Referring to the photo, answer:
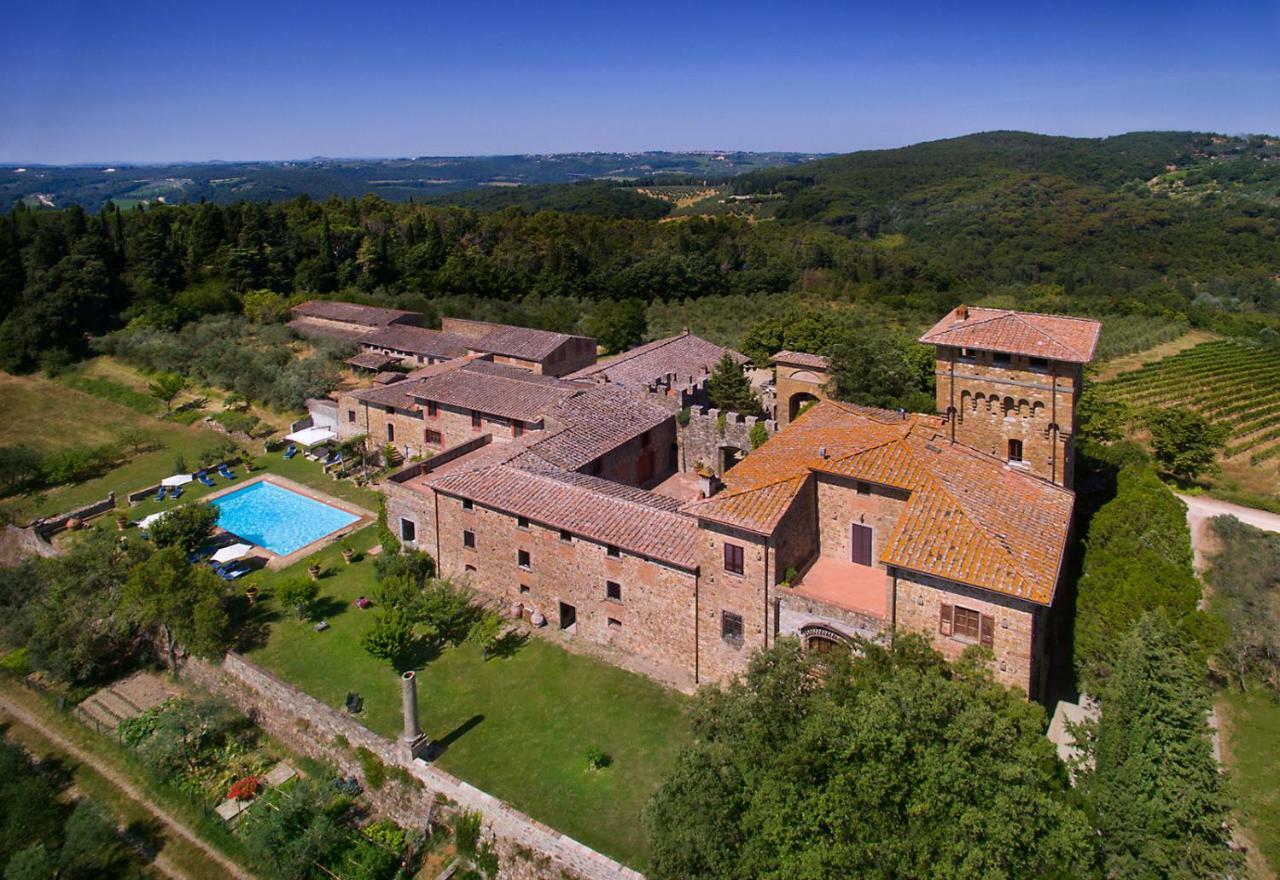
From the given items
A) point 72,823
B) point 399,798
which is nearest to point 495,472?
point 399,798

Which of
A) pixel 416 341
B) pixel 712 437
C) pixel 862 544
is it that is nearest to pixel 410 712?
pixel 862 544

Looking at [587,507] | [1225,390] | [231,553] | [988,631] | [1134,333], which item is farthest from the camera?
[1134,333]

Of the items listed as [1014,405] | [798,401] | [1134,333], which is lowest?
[1134,333]

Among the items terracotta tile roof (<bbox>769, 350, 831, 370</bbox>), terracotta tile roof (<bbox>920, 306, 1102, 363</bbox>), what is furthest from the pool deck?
terracotta tile roof (<bbox>920, 306, 1102, 363</bbox>)

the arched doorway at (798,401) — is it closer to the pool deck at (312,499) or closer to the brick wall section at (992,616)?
the pool deck at (312,499)

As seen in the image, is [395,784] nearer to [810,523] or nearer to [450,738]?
[450,738]

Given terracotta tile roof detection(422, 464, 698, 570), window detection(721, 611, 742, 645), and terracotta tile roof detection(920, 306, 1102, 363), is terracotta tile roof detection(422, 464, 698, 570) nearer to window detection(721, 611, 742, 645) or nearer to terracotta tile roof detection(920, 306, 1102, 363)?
window detection(721, 611, 742, 645)
